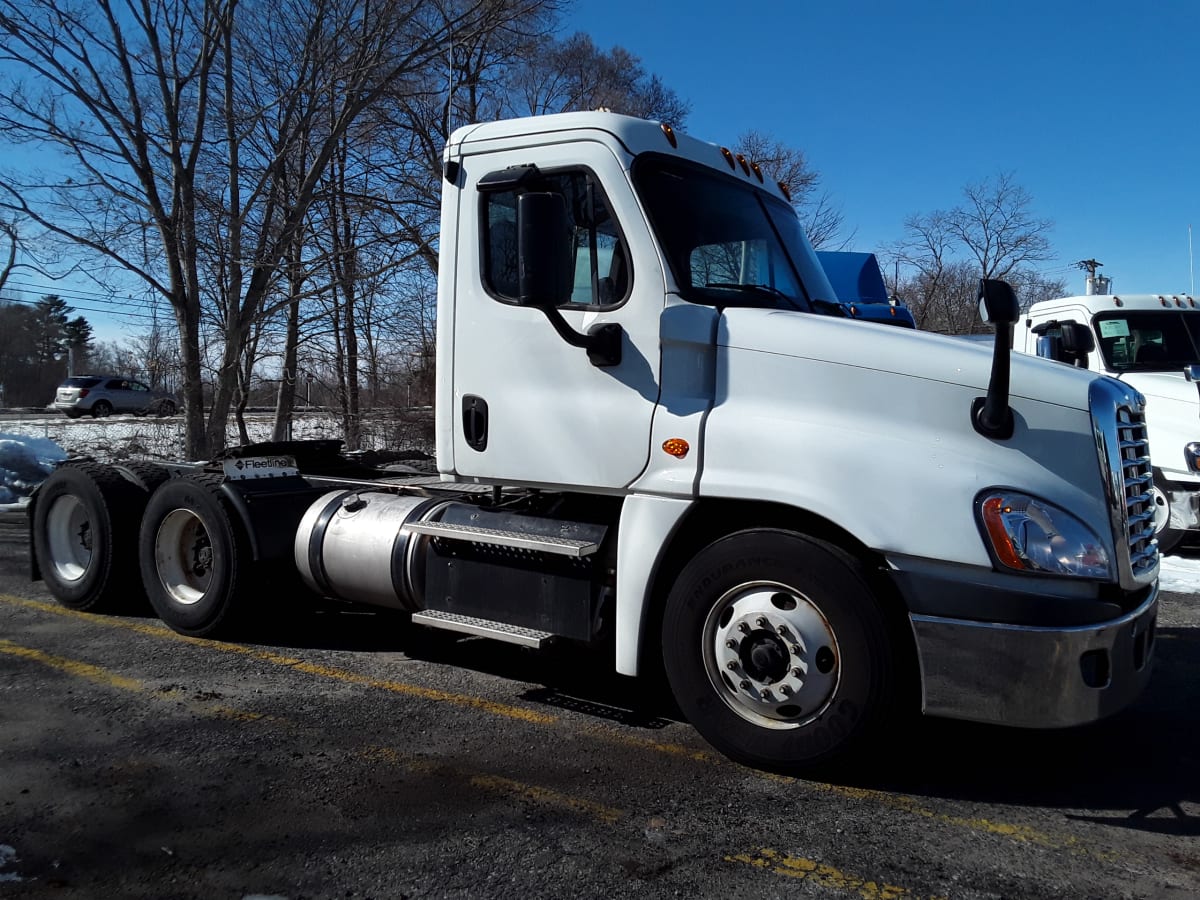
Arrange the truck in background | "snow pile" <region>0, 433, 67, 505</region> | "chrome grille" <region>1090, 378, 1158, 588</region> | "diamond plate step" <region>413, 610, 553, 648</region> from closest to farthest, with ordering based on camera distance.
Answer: "chrome grille" <region>1090, 378, 1158, 588</region>
"diamond plate step" <region>413, 610, 553, 648</region>
the truck in background
"snow pile" <region>0, 433, 67, 505</region>

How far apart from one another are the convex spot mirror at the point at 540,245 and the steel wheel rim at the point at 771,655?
1.54m

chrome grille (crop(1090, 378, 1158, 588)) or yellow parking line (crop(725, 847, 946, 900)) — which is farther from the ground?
chrome grille (crop(1090, 378, 1158, 588))

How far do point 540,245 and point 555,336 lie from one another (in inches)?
21.6

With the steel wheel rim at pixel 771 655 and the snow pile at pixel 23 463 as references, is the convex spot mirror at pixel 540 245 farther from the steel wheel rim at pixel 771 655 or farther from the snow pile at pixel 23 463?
the snow pile at pixel 23 463

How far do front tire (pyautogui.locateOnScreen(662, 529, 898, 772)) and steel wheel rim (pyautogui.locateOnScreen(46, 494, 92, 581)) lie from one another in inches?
202

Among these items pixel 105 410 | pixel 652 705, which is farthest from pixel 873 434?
pixel 105 410

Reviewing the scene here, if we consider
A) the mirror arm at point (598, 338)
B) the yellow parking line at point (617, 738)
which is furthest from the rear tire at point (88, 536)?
the mirror arm at point (598, 338)

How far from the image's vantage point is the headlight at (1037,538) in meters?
3.48

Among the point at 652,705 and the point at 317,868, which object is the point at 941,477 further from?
the point at 317,868

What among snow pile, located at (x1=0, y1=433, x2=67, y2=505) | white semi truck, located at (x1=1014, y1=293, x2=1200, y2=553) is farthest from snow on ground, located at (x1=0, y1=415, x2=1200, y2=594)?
white semi truck, located at (x1=1014, y1=293, x2=1200, y2=553)

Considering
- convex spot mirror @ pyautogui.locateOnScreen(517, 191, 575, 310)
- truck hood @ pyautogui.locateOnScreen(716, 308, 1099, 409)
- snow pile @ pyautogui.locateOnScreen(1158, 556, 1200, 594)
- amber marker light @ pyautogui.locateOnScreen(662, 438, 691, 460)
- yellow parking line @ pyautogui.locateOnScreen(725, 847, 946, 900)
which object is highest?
convex spot mirror @ pyautogui.locateOnScreen(517, 191, 575, 310)

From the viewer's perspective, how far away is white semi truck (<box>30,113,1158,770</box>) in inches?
140

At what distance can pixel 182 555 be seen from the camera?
662 centimetres

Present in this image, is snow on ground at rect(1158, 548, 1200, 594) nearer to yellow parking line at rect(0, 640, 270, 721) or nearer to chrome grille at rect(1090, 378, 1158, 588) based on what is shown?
chrome grille at rect(1090, 378, 1158, 588)
